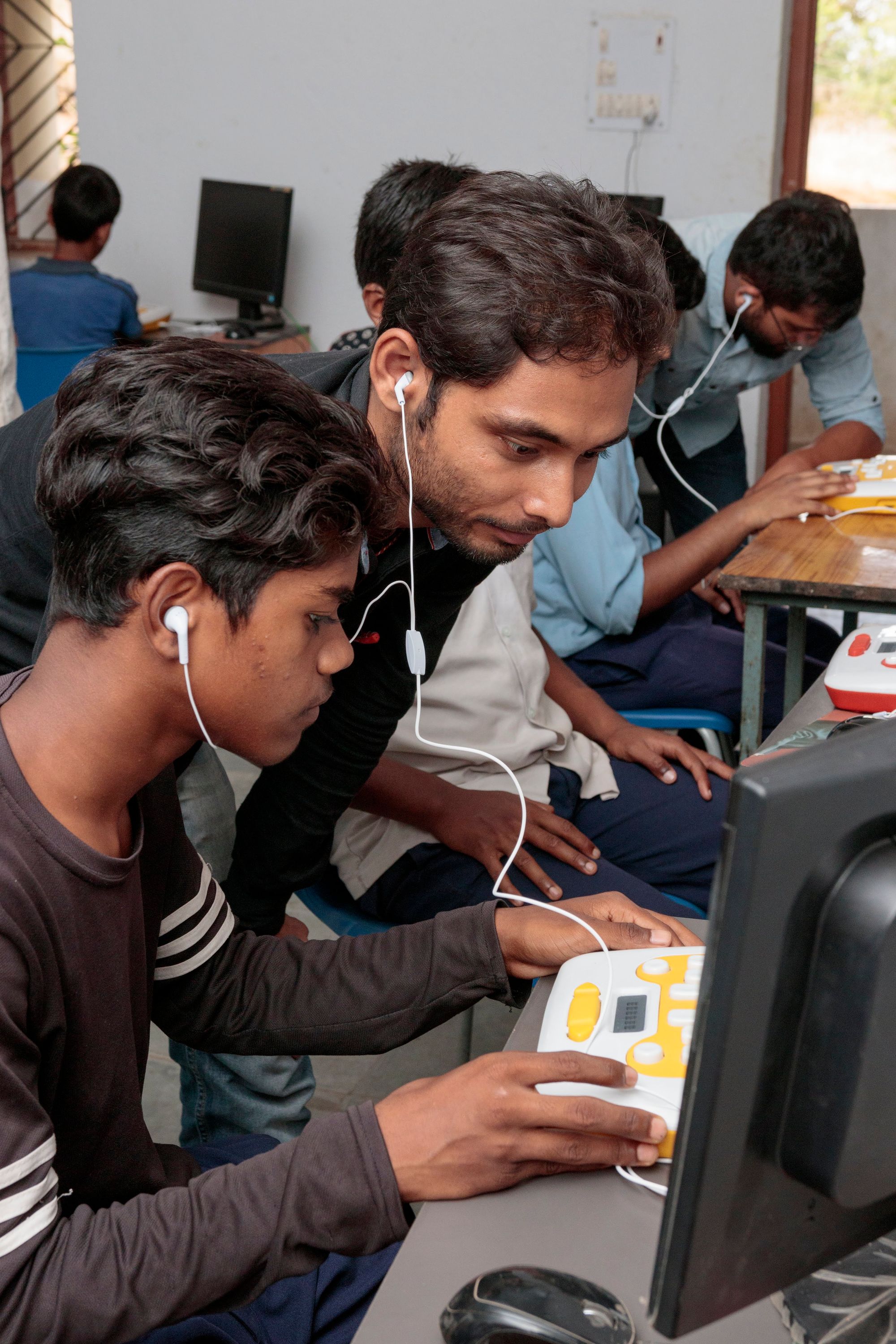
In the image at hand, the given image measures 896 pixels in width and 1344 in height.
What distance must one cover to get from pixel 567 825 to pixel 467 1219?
2.61ft

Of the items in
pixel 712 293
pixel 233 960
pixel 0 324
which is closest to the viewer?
pixel 233 960

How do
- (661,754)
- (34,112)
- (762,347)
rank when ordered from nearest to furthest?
(661,754), (762,347), (34,112)

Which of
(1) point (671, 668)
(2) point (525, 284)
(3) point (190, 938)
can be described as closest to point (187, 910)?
(3) point (190, 938)

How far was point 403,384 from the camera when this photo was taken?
1168mm

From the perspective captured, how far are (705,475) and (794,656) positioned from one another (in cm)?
112

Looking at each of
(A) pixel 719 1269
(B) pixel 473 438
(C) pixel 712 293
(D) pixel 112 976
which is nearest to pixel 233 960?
(D) pixel 112 976

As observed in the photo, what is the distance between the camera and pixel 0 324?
181 cm

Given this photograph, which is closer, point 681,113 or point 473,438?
point 473,438

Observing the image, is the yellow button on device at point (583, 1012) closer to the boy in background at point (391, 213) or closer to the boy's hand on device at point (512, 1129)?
the boy's hand on device at point (512, 1129)

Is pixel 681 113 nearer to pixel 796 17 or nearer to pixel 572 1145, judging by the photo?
pixel 796 17

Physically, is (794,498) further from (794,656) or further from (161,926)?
(161,926)

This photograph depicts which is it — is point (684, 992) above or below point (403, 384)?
below

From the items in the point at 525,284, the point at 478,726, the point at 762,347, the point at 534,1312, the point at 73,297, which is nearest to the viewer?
the point at 534,1312

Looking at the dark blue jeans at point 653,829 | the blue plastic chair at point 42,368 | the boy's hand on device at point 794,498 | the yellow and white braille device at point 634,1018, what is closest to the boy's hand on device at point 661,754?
the dark blue jeans at point 653,829
